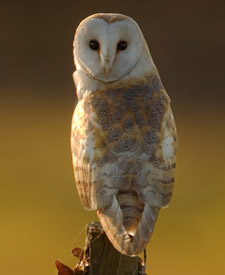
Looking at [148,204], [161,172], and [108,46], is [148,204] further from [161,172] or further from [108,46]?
[108,46]

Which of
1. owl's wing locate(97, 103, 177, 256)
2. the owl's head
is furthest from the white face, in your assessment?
owl's wing locate(97, 103, 177, 256)

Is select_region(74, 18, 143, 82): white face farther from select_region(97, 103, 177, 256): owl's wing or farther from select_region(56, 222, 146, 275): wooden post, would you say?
select_region(56, 222, 146, 275): wooden post

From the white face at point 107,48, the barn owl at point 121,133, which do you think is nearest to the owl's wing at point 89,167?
the barn owl at point 121,133

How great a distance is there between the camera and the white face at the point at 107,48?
5.76 feet

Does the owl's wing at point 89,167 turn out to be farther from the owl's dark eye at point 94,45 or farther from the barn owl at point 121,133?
the owl's dark eye at point 94,45

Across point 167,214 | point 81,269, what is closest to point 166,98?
point 81,269

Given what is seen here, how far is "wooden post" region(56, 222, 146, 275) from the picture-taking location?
1703 millimetres

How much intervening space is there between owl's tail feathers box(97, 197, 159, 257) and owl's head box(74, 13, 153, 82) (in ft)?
1.27

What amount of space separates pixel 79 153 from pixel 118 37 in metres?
0.34

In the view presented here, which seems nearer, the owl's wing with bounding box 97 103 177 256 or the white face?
the owl's wing with bounding box 97 103 177 256

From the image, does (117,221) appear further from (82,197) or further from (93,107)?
(93,107)

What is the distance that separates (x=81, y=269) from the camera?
1.75 metres

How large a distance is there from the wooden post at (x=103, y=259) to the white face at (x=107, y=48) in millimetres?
447

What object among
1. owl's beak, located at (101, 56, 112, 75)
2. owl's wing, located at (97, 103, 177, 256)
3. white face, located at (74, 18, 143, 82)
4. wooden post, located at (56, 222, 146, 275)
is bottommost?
wooden post, located at (56, 222, 146, 275)
